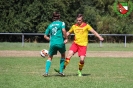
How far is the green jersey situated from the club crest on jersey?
4019 centimetres

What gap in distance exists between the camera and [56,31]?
41.4ft

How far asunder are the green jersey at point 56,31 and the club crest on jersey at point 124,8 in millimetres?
40187

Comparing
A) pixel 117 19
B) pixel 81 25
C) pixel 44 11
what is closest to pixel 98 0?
pixel 117 19

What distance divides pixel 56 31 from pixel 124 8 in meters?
40.9

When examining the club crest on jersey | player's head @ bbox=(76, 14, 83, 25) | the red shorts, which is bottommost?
the club crest on jersey

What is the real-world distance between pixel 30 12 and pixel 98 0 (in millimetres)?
18361

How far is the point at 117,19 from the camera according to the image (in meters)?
53.7

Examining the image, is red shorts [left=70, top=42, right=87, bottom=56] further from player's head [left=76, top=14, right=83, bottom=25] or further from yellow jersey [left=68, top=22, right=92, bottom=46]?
player's head [left=76, top=14, right=83, bottom=25]

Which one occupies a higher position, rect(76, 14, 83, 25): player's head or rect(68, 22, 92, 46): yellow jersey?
rect(76, 14, 83, 25): player's head

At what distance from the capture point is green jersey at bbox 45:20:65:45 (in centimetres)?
1258

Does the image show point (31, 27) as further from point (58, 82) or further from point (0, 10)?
point (58, 82)

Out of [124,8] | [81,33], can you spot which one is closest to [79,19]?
[81,33]

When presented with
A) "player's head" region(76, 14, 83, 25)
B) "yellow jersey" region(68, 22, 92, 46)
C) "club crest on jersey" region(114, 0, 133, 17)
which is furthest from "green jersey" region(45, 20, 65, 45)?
"club crest on jersey" region(114, 0, 133, 17)

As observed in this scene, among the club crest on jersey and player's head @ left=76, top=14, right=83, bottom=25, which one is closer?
player's head @ left=76, top=14, right=83, bottom=25
